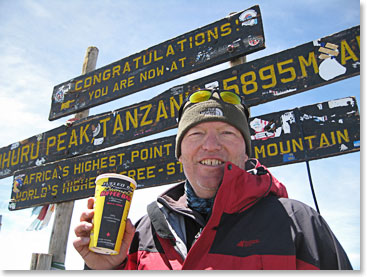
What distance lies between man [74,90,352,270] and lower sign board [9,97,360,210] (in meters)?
1.03

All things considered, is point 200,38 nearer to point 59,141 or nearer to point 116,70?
point 116,70

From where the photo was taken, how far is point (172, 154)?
350 cm

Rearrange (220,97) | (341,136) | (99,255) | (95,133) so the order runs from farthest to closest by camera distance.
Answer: (95,133)
(341,136)
(220,97)
(99,255)

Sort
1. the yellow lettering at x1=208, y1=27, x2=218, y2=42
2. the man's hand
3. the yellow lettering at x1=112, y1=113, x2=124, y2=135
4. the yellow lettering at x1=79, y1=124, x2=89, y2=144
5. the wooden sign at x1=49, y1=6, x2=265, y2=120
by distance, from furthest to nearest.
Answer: the yellow lettering at x1=79, y1=124, x2=89, y2=144, the yellow lettering at x1=112, y1=113, x2=124, y2=135, the yellow lettering at x1=208, y1=27, x2=218, y2=42, the wooden sign at x1=49, y1=6, x2=265, y2=120, the man's hand

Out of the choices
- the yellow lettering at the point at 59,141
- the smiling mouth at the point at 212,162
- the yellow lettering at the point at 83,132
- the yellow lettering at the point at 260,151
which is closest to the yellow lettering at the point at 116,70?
the yellow lettering at the point at 83,132

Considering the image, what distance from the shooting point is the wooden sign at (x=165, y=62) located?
3418mm

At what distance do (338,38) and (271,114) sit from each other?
3.25 ft

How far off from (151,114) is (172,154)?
0.70 meters

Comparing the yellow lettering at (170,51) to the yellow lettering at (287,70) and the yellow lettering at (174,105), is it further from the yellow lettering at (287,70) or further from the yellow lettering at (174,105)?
the yellow lettering at (287,70)

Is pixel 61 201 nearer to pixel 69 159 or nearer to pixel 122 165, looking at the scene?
pixel 69 159

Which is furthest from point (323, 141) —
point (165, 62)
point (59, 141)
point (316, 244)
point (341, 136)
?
point (59, 141)

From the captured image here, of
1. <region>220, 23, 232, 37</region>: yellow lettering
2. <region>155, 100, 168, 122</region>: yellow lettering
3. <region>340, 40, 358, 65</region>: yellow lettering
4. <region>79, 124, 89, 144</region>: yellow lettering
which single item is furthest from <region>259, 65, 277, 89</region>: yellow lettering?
<region>79, 124, 89, 144</region>: yellow lettering

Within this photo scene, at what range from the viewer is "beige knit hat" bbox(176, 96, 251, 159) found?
6.19 feet

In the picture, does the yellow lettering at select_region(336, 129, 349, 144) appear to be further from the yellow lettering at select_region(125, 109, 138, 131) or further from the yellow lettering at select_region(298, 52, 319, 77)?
the yellow lettering at select_region(125, 109, 138, 131)
